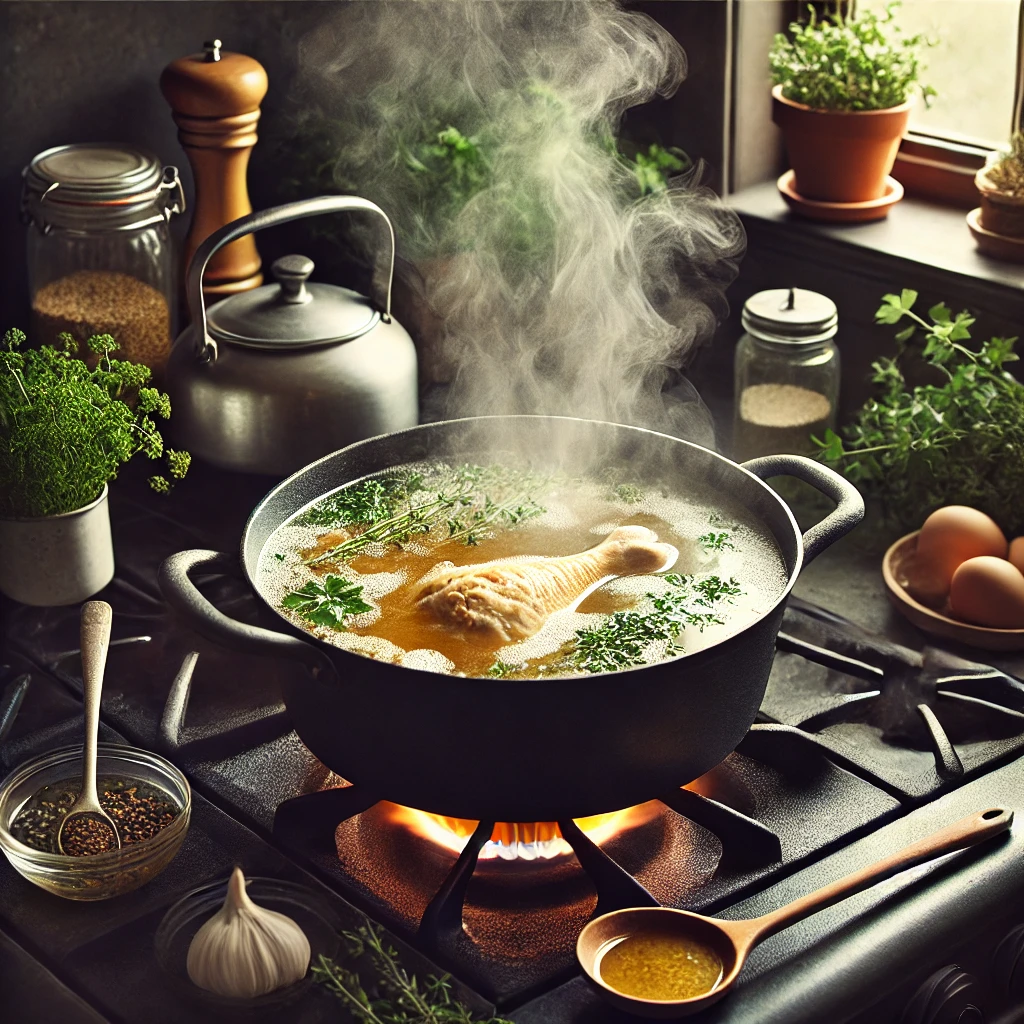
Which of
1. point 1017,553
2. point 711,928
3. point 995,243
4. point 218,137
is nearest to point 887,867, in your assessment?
point 711,928

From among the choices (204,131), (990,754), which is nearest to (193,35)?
(204,131)

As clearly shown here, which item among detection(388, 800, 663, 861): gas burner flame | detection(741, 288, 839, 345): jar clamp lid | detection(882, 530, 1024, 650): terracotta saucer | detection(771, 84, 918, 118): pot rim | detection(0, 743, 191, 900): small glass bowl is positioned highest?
detection(771, 84, 918, 118): pot rim

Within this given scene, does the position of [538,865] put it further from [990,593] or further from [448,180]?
[448,180]

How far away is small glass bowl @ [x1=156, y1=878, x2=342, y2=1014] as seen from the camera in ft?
Result: 4.03

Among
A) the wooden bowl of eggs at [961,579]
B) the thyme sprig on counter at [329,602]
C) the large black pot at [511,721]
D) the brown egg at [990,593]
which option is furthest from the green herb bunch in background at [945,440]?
the thyme sprig on counter at [329,602]

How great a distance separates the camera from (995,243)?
2.15 m

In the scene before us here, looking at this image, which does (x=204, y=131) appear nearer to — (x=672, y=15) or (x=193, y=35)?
(x=193, y=35)

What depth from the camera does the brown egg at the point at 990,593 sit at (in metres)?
1.75

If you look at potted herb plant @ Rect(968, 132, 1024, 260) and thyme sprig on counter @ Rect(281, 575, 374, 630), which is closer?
thyme sprig on counter @ Rect(281, 575, 374, 630)

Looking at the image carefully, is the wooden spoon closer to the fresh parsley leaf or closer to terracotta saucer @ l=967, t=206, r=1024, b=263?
the fresh parsley leaf

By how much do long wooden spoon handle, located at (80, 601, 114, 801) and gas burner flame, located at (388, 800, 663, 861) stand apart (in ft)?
1.03

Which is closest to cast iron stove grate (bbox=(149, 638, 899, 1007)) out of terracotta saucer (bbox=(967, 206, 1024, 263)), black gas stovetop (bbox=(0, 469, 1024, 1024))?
black gas stovetop (bbox=(0, 469, 1024, 1024))

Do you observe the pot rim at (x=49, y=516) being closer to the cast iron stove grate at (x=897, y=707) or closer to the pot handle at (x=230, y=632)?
the pot handle at (x=230, y=632)

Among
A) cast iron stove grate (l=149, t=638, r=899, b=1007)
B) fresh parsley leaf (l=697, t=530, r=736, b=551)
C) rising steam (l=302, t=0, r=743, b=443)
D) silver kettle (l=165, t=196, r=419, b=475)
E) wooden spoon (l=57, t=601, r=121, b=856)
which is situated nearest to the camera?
cast iron stove grate (l=149, t=638, r=899, b=1007)
